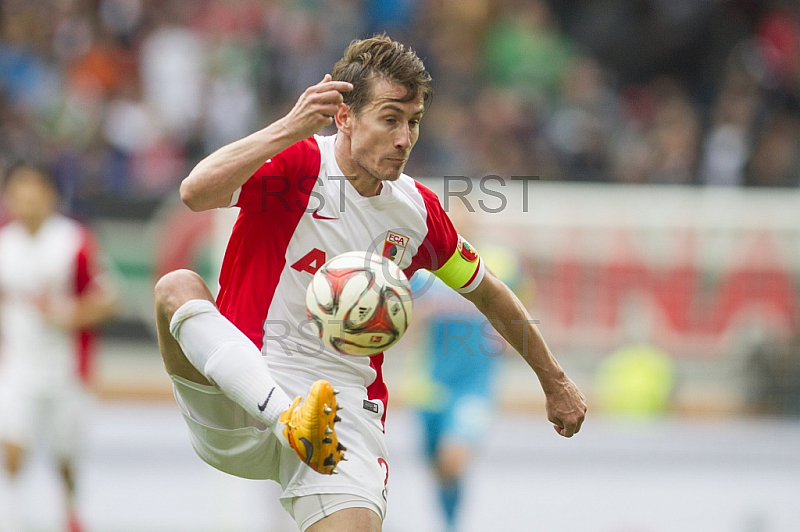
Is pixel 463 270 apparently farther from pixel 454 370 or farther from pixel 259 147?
pixel 454 370

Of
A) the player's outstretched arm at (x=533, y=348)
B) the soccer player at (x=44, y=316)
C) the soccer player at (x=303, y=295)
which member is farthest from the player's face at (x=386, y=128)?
the soccer player at (x=44, y=316)

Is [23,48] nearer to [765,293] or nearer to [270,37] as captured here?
[270,37]

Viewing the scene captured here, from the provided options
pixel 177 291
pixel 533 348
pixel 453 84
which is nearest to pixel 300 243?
pixel 177 291

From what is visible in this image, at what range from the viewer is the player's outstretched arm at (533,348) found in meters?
4.60

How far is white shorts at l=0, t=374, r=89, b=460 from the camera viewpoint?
8336 mm

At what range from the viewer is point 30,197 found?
8.47m

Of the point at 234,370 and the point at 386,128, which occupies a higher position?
the point at 386,128

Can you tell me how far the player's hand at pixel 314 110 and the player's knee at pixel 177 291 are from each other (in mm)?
801

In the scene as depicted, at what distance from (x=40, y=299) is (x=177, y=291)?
179 inches

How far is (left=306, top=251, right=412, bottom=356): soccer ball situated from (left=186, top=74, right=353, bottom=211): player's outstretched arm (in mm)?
467

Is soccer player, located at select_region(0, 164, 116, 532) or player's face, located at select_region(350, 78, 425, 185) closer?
player's face, located at select_region(350, 78, 425, 185)

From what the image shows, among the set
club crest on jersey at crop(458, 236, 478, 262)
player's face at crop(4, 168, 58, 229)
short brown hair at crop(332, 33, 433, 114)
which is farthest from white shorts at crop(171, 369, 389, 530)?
player's face at crop(4, 168, 58, 229)

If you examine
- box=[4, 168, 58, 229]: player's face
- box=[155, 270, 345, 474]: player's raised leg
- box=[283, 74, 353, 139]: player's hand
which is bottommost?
box=[155, 270, 345, 474]: player's raised leg

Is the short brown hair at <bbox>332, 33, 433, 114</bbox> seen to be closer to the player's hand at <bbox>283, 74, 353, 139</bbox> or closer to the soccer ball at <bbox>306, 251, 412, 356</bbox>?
the player's hand at <bbox>283, 74, 353, 139</bbox>
